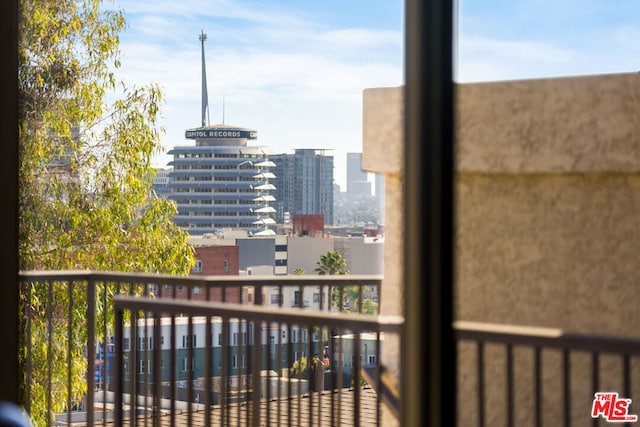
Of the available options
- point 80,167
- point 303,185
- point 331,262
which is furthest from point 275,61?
point 80,167

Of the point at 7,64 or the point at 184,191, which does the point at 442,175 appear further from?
the point at 184,191

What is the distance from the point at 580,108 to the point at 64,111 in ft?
20.0

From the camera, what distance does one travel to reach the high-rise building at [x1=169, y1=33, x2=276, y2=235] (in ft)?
29.8

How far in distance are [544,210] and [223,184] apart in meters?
7.89

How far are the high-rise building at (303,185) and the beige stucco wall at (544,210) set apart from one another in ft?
18.0

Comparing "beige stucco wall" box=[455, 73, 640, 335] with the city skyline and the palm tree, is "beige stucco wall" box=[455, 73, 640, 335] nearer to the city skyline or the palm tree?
the palm tree

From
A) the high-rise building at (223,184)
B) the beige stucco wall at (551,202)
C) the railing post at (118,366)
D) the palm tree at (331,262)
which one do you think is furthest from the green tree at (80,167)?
the beige stucco wall at (551,202)

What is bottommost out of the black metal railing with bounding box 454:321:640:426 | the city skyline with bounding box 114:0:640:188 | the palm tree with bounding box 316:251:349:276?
the palm tree with bounding box 316:251:349:276

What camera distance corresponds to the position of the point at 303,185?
323 inches

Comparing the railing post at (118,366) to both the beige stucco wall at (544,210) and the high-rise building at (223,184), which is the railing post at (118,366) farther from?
the high-rise building at (223,184)

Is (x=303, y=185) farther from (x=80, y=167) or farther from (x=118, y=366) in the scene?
(x=118, y=366)

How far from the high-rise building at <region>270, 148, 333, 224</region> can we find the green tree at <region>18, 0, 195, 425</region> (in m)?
1.42

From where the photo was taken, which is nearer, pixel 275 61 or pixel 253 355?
pixel 253 355

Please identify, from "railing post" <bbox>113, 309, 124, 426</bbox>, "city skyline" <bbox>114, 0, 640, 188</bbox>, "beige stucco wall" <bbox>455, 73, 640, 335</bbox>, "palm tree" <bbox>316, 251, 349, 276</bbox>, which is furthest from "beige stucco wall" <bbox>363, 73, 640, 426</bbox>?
"city skyline" <bbox>114, 0, 640, 188</bbox>
